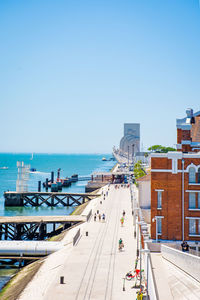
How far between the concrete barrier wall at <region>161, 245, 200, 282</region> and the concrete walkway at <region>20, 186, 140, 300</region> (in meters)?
3.19

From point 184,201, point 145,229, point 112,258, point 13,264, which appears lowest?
point 13,264

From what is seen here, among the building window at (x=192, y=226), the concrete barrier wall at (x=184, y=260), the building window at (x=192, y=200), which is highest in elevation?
the building window at (x=192, y=200)

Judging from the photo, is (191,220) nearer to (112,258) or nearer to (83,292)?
(112,258)

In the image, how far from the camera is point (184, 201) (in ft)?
100

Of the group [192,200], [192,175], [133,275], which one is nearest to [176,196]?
[192,200]

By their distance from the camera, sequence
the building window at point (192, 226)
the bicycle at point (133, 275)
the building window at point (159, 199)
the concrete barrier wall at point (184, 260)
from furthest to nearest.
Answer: the building window at point (159, 199) → the building window at point (192, 226) → the bicycle at point (133, 275) → the concrete barrier wall at point (184, 260)

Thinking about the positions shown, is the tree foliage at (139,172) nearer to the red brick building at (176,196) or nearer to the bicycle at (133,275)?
the red brick building at (176,196)

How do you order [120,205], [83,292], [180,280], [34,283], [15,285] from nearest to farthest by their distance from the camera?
[180,280], [83,292], [34,283], [15,285], [120,205]

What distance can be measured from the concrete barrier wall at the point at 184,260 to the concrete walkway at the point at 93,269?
3192mm

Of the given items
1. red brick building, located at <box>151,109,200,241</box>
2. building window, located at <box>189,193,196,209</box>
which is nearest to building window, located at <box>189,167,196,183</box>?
red brick building, located at <box>151,109,200,241</box>

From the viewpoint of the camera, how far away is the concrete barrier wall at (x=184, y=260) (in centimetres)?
2131

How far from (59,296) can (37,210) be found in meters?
61.3

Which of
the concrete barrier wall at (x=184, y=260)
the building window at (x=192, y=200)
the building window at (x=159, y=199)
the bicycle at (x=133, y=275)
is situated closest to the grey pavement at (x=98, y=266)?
the bicycle at (x=133, y=275)

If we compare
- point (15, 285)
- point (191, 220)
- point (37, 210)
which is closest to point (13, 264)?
point (15, 285)
